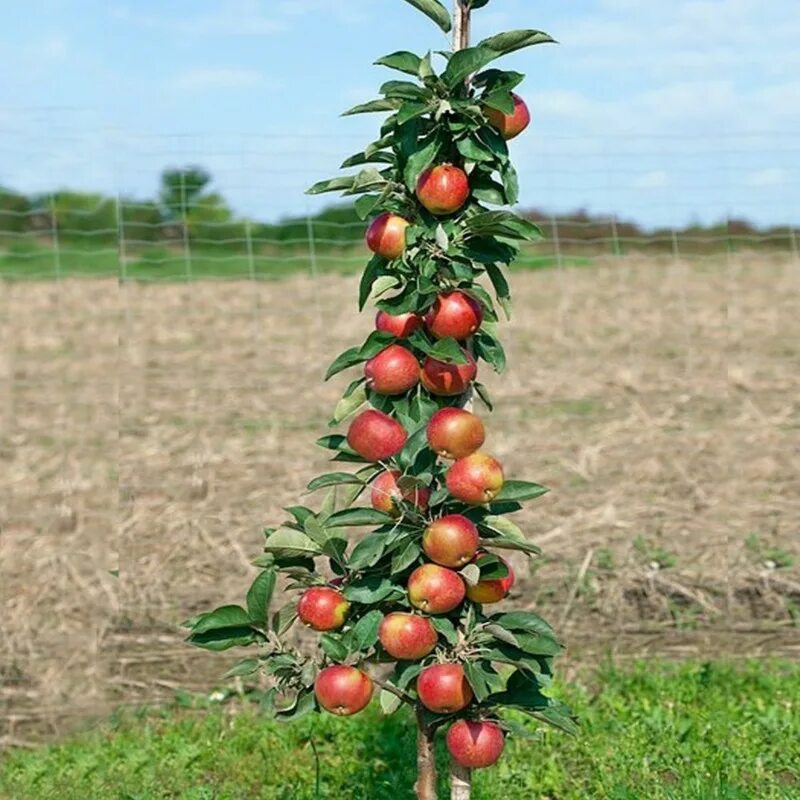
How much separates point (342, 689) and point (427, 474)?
446 millimetres

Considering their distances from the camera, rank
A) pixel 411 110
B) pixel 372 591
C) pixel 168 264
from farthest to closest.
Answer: pixel 168 264 → pixel 372 591 → pixel 411 110

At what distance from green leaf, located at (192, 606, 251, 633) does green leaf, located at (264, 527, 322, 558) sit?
0.44 ft

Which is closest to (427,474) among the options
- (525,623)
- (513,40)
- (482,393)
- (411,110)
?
(482,393)

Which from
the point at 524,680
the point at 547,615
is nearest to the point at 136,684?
the point at 547,615

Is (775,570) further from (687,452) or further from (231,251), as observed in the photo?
(231,251)

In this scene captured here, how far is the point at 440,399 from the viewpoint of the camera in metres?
2.60

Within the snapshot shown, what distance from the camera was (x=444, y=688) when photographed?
243 cm

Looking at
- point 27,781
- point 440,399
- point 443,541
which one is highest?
point 440,399

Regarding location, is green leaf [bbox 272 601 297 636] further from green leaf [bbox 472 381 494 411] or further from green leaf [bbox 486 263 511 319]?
green leaf [bbox 486 263 511 319]

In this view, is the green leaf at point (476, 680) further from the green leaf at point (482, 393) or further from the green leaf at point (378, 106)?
the green leaf at point (378, 106)

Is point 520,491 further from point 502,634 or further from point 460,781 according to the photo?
point 460,781

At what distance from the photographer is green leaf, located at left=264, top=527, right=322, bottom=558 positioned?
254 centimetres

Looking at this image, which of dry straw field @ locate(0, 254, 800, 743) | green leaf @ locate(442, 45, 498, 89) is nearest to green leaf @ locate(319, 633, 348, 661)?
green leaf @ locate(442, 45, 498, 89)

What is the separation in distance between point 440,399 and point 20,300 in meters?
11.4
